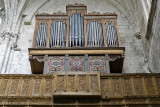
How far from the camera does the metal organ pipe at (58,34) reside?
1250 centimetres

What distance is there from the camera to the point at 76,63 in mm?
11648

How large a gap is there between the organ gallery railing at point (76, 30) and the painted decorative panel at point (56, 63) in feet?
2.42

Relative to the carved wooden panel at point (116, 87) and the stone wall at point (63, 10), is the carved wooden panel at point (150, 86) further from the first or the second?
the stone wall at point (63, 10)

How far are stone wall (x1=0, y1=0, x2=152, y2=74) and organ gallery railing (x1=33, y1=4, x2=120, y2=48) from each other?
6.23 feet

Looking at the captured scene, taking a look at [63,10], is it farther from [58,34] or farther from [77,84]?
[77,84]

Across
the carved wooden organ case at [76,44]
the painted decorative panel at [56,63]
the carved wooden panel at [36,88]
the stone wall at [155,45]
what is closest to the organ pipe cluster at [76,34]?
the carved wooden organ case at [76,44]

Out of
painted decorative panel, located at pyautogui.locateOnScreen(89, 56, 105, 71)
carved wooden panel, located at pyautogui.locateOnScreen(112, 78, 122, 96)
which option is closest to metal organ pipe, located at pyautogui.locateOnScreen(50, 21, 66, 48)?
painted decorative panel, located at pyautogui.locateOnScreen(89, 56, 105, 71)

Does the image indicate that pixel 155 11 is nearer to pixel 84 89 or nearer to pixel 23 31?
pixel 84 89

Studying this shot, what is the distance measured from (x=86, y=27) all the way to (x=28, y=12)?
14.8 ft

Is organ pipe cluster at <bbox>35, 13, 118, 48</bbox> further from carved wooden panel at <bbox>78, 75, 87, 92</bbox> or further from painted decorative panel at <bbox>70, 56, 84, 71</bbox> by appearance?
carved wooden panel at <bbox>78, 75, 87, 92</bbox>

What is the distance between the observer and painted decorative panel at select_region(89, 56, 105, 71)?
11.5m

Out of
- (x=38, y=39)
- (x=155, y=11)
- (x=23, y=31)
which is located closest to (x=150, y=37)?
(x=155, y=11)

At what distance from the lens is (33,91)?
10.2m

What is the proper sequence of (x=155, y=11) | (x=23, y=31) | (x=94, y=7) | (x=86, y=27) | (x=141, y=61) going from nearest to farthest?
(x=155, y=11) → (x=86, y=27) → (x=141, y=61) → (x=23, y=31) → (x=94, y=7)
